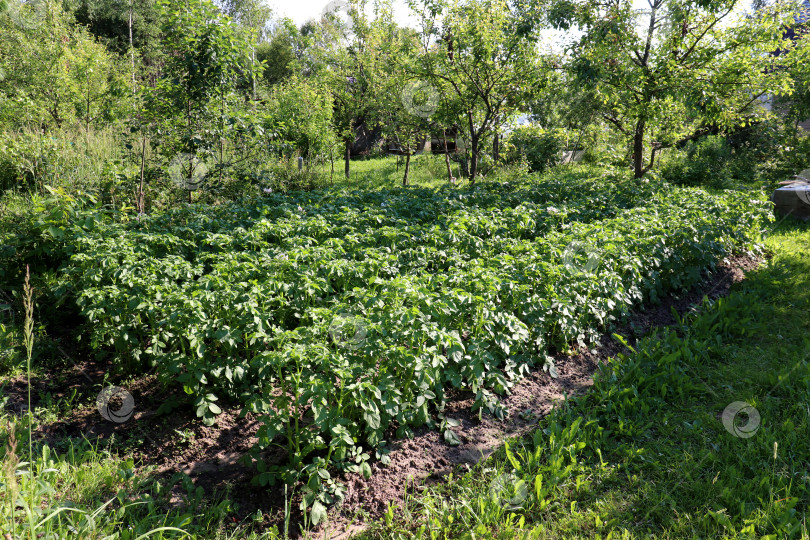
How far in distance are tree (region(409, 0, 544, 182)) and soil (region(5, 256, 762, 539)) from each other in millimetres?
7837

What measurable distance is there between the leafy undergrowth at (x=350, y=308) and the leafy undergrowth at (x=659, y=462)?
455 mm

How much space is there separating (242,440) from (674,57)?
10711mm

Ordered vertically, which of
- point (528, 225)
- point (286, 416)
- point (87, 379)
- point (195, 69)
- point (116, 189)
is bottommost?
point (87, 379)

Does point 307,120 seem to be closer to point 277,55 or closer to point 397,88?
point 397,88

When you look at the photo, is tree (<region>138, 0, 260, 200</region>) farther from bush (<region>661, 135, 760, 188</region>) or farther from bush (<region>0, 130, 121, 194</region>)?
bush (<region>661, 135, 760, 188</region>)

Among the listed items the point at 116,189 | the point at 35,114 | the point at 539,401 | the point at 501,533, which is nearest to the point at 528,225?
the point at 539,401

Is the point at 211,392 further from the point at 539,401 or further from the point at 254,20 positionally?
the point at 254,20

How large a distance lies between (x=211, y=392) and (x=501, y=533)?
204 cm

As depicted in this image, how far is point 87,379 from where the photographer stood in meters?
3.52

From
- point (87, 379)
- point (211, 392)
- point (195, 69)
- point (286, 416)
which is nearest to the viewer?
point (286, 416)

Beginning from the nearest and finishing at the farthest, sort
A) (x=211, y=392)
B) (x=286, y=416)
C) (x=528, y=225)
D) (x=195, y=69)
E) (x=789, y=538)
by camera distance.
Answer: (x=789, y=538) → (x=286, y=416) → (x=211, y=392) → (x=528, y=225) → (x=195, y=69)

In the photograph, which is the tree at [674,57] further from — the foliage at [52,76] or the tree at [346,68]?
the foliage at [52,76]

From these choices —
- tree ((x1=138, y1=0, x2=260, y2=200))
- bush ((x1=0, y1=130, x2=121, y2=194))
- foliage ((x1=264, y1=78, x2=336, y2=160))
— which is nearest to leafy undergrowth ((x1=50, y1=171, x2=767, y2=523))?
tree ((x1=138, y1=0, x2=260, y2=200))

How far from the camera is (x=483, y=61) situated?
9.77 m
